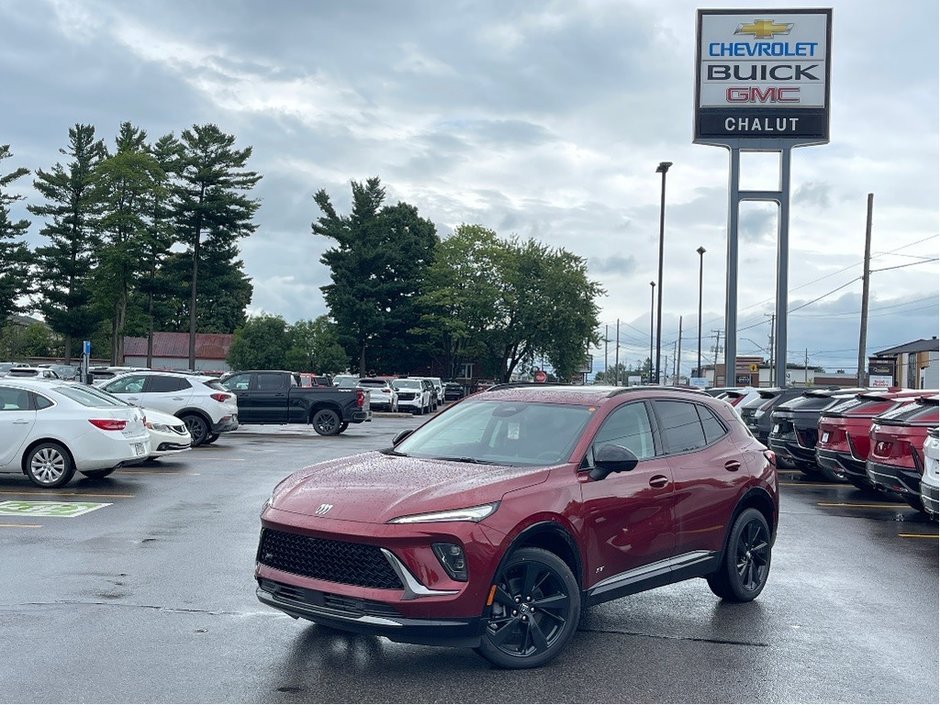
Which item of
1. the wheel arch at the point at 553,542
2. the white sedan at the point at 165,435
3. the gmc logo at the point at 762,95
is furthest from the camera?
the gmc logo at the point at 762,95

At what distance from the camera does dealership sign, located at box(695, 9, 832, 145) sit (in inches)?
1366

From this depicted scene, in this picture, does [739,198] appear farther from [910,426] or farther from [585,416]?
[585,416]

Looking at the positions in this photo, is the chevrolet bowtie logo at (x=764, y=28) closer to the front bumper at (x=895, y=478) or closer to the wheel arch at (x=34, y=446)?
the front bumper at (x=895, y=478)

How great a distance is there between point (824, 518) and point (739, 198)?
2444 cm

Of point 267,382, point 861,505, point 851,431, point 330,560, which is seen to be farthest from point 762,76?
point 330,560

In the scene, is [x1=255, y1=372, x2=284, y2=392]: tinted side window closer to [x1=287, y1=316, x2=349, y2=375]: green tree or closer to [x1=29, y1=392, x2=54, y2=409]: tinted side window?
[x1=29, y1=392, x2=54, y2=409]: tinted side window

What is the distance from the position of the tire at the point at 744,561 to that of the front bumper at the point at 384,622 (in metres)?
2.85

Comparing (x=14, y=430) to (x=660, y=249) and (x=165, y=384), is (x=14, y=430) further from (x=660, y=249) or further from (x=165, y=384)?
(x=660, y=249)

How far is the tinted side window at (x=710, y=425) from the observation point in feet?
25.9

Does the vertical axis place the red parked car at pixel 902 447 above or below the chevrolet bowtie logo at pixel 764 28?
below

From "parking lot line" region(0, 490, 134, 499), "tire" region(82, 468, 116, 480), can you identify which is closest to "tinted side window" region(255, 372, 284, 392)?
"tire" region(82, 468, 116, 480)

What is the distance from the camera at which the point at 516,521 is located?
573cm

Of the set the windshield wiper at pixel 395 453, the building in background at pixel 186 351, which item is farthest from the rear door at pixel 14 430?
the building in background at pixel 186 351

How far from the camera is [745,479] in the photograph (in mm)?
7902
